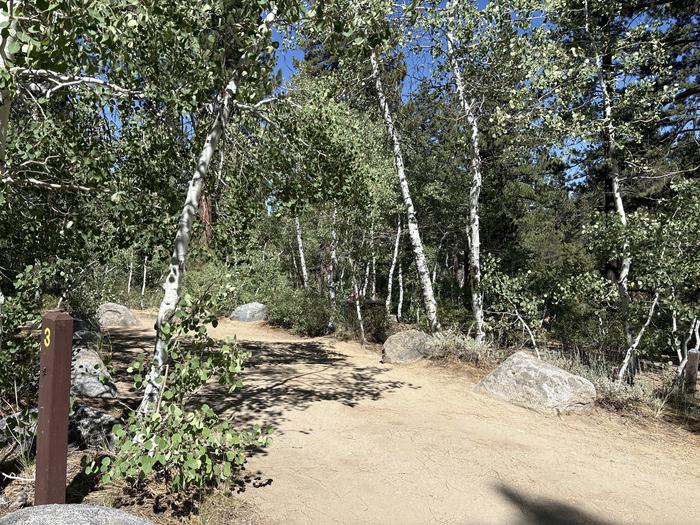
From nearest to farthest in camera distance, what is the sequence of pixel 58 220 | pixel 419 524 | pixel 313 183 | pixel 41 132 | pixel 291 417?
pixel 419 524, pixel 41 132, pixel 58 220, pixel 291 417, pixel 313 183

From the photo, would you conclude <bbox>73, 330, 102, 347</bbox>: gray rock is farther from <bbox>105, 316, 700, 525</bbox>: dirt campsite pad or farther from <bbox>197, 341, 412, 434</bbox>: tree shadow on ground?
<bbox>105, 316, 700, 525</bbox>: dirt campsite pad

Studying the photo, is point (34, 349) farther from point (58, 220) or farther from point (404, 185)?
point (404, 185)

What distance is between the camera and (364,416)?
21.0 ft

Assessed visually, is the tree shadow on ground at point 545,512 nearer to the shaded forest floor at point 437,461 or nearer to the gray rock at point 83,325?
the shaded forest floor at point 437,461

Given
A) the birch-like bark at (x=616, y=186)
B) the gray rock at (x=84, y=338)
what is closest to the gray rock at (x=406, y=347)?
the birch-like bark at (x=616, y=186)

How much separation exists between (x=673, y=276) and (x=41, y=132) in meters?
8.73

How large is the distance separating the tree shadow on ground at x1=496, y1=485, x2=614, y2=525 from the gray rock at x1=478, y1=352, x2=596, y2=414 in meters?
3.04

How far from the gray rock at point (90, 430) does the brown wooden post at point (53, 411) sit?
135 centimetres

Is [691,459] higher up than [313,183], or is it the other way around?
[313,183]

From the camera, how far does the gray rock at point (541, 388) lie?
716cm

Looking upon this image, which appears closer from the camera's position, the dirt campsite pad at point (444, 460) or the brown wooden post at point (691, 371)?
the dirt campsite pad at point (444, 460)

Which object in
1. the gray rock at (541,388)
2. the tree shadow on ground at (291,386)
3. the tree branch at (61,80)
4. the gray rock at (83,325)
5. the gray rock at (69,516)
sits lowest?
the tree shadow on ground at (291,386)

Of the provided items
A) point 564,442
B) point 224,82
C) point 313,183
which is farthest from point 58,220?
point 564,442

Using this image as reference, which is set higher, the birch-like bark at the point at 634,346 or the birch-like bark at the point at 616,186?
the birch-like bark at the point at 616,186
